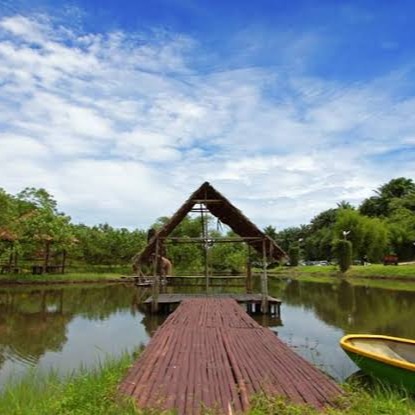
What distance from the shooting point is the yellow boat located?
21.9 ft

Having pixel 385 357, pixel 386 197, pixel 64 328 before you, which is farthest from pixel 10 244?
pixel 386 197

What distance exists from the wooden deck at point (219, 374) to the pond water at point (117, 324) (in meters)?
1.85

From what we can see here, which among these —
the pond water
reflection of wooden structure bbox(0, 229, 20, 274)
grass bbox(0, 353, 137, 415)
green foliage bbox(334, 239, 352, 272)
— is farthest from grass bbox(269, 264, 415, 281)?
grass bbox(0, 353, 137, 415)

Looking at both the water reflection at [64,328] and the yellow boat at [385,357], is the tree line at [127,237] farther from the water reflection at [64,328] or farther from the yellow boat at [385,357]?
the yellow boat at [385,357]

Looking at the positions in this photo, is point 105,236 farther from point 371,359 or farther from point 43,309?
point 371,359

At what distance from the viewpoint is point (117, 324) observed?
51.4ft

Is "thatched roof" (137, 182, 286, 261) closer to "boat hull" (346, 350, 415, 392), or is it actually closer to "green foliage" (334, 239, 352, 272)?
"boat hull" (346, 350, 415, 392)

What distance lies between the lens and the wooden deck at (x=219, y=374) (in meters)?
4.93

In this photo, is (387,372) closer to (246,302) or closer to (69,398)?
(69,398)

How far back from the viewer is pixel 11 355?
1046 centimetres

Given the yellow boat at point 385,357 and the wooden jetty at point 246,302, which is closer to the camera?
the yellow boat at point 385,357

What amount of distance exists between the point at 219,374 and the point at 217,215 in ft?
44.4

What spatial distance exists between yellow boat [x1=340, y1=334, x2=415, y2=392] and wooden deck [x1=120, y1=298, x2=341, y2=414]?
1.17m

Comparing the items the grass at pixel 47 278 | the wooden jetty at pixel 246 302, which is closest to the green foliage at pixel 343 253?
the grass at pixel 47 278
